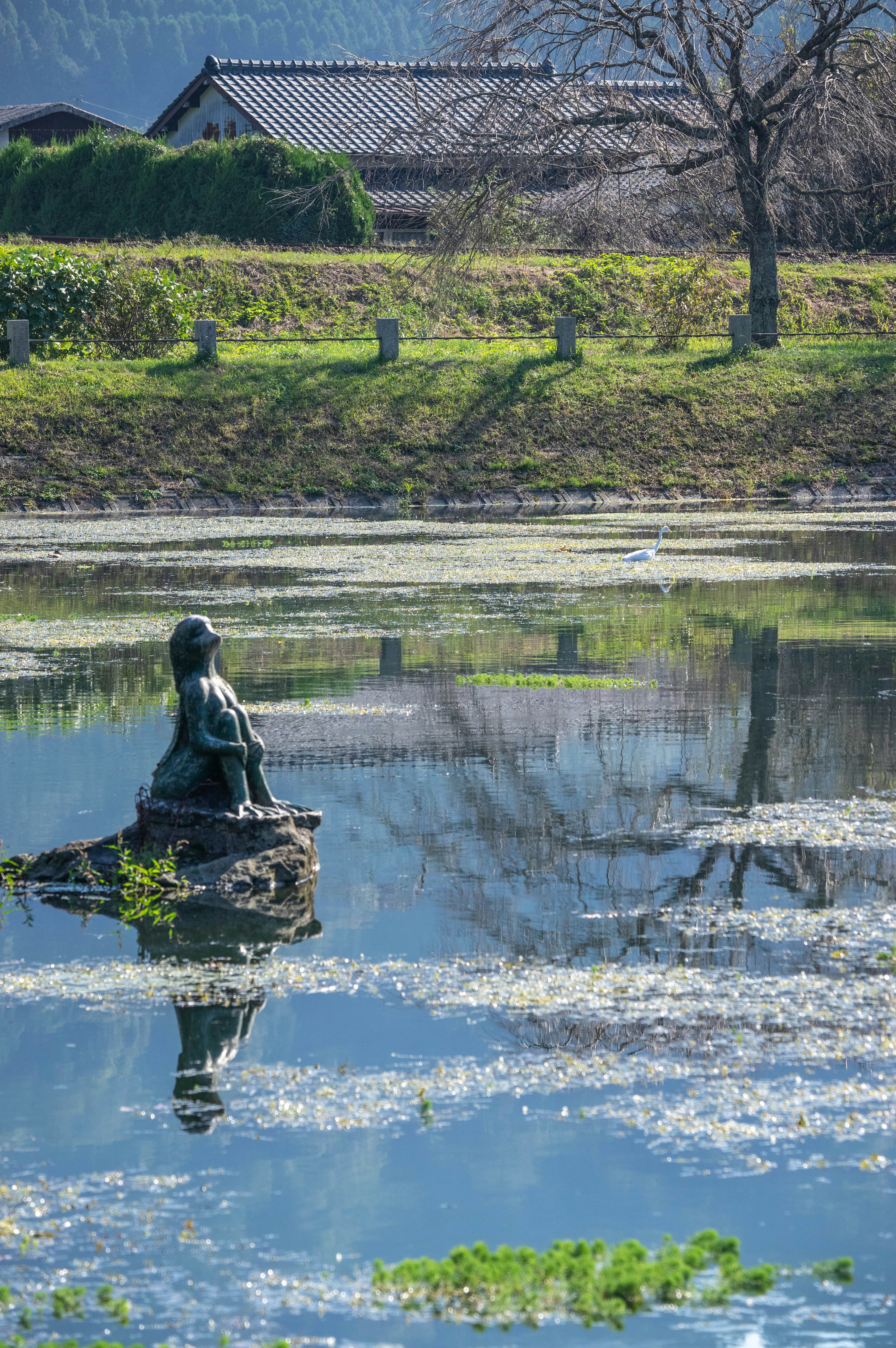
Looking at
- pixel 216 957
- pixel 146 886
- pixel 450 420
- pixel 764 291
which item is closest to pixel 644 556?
pixel 146 886

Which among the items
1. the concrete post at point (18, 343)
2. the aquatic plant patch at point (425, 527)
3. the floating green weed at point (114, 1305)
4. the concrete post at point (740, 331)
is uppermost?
the concrete post at point (740, 331)

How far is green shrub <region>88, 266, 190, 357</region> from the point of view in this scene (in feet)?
121

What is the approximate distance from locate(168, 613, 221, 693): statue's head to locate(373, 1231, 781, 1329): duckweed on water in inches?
170

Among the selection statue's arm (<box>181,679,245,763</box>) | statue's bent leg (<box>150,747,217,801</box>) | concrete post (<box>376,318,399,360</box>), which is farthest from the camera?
concrete post (<box>376,318,399,360</box>)

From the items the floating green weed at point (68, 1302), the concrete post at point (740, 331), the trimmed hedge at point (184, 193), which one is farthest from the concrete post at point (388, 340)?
the floating green weed at point (68, 1302)

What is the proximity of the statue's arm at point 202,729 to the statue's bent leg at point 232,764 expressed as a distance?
0.07 feet

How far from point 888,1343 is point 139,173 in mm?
50643

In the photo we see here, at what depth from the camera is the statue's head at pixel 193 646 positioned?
27.7 ft

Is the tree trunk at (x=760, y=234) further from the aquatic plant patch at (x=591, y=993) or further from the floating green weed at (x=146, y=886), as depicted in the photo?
the aquatic plant patch at (x=591, y=993)

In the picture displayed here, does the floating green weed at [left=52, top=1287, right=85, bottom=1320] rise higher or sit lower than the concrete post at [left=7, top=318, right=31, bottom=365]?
lower

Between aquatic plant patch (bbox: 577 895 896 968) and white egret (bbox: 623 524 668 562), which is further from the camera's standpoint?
white egret (bbox: 623 524 668 562)

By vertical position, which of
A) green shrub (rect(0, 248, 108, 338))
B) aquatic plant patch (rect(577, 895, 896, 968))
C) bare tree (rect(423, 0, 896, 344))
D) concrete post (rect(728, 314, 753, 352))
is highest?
bare tree (rect(423, 0, 896, 344))

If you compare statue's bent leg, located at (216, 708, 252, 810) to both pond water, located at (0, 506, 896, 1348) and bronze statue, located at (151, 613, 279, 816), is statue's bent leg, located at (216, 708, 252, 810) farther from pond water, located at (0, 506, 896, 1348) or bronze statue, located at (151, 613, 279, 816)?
pond water, located at (0, 506, 896, 1348)

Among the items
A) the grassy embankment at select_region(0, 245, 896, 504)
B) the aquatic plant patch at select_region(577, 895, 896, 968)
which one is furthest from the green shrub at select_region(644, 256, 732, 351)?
the aquatic plant patch at select_region(577, 895, 896, 968)
